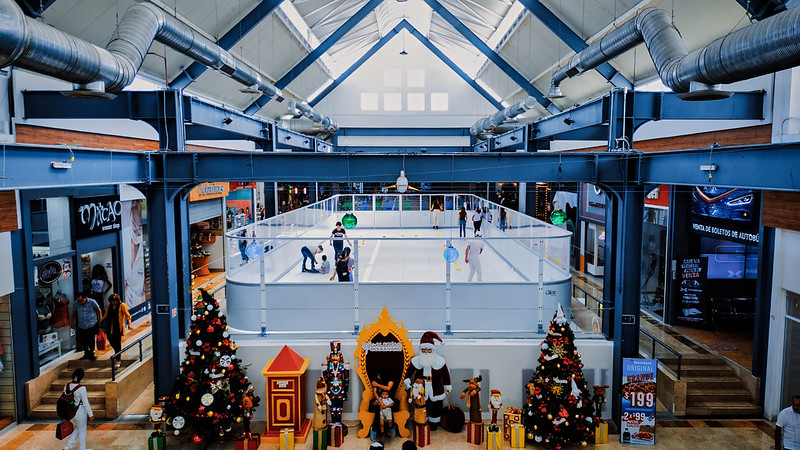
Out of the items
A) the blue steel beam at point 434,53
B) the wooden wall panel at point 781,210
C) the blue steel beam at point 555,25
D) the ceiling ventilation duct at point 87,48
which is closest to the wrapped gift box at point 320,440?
the ceiling ventilation duct at point 87,48

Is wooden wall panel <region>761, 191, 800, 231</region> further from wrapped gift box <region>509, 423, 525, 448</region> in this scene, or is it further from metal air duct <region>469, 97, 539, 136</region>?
metal air duct <region>469, 97, 539, 136</region>

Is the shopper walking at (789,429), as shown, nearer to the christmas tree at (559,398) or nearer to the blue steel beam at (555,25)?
the christmas tree at (559,398)

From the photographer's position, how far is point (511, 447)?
7.33 meters

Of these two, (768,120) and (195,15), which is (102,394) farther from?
(768,120)

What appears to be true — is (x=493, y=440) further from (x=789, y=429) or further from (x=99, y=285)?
(x=99, y=285)

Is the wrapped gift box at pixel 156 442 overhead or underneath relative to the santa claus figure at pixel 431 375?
underneath

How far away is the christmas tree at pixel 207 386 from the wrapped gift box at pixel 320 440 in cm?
99

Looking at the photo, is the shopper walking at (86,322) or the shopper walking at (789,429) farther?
the shopper walking at (86,322)

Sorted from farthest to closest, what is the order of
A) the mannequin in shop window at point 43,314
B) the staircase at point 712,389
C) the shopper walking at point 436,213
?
1. the shopper walking at point 436,213
2. the mannequin in shop window at point 43,314
3. the staircase at point 712,389

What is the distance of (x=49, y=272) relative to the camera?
8953 millimetres

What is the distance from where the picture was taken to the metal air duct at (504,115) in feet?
52.0

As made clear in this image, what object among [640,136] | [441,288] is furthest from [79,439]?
[640,136]

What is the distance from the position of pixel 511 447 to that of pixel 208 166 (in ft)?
20.4

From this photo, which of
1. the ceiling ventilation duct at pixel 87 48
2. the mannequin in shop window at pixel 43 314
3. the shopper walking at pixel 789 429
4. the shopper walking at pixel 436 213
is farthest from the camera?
the shopper walking at pixel 436 213
